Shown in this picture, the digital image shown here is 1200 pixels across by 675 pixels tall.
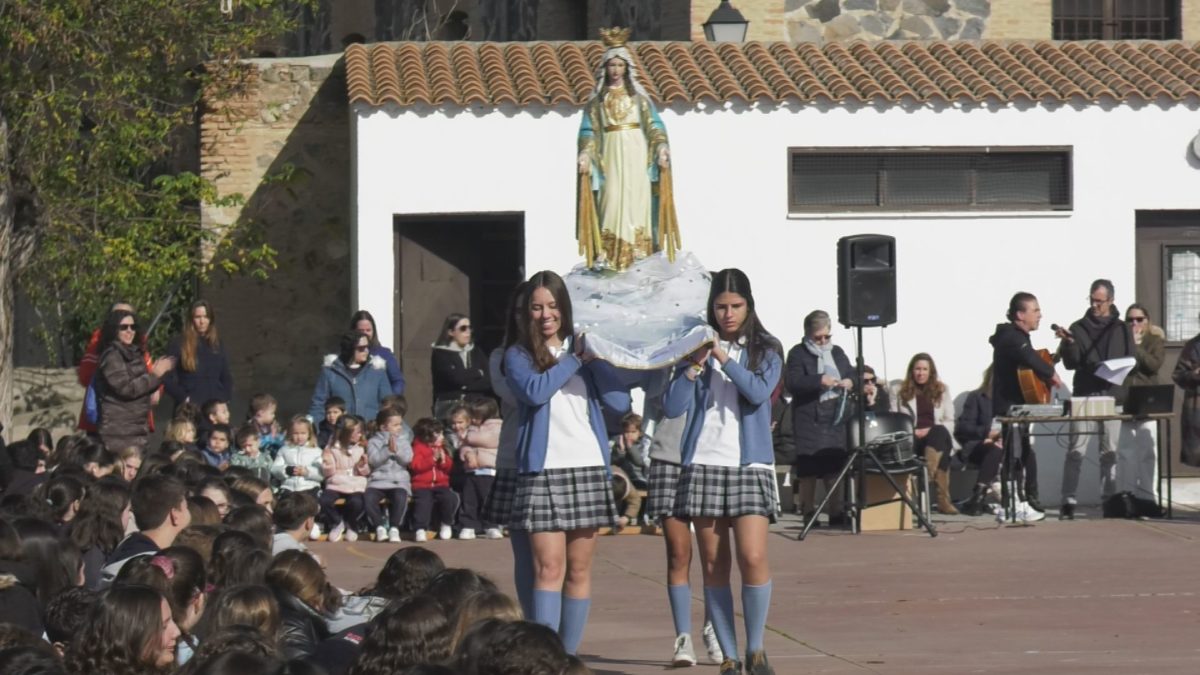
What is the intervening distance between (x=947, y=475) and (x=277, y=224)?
7.59 metres

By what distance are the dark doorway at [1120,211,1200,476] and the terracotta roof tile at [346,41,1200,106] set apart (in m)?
1.16

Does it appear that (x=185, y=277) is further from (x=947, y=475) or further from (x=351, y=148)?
(x=947, y=475)

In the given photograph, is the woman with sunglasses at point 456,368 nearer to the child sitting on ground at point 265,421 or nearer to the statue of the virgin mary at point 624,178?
Result: the child sitting on ground at point 265,421

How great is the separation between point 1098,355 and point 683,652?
835cm

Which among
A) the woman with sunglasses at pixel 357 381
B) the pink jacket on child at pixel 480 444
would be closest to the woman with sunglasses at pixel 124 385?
the woman with sunglasses at pixel 357 381

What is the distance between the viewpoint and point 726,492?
926cm

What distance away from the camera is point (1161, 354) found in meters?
17.5

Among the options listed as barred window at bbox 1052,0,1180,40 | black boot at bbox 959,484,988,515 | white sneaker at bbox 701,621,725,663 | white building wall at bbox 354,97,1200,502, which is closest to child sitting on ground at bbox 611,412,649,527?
white building wall at bbox 354,97,1200,502

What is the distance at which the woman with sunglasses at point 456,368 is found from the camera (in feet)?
58.9

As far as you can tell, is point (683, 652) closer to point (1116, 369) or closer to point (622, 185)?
point (622, 185)

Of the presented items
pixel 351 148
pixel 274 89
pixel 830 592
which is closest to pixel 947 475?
pixel 830 592

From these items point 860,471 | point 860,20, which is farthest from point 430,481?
point 860,20

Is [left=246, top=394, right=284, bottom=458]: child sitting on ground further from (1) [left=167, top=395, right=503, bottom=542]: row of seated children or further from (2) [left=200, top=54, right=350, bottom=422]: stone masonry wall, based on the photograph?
(2) [left=200, top=54, right=350, bottom=422]: stone masonry wall

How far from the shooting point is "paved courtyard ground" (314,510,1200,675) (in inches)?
402
